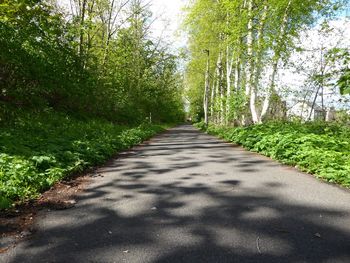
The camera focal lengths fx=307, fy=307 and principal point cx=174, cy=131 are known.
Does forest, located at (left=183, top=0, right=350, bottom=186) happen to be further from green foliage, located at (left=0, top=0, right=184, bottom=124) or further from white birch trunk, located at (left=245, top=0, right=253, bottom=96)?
green foliage, located at (left=0, top=0, right=184, bottom=124)

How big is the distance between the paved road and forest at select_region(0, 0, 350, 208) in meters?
1.21

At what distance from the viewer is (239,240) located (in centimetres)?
360

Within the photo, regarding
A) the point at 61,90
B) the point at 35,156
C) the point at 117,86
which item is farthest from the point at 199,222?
the point at 117,86

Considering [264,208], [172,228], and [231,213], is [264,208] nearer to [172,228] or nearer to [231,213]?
[231,213]

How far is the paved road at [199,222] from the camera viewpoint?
3305mm

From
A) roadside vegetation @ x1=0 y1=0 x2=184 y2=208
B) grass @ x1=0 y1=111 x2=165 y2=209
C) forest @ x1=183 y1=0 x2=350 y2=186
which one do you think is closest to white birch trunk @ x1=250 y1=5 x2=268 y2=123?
forest @ x1=183 y1=0 x2=350 y2=186

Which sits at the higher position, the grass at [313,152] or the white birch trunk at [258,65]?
the white birch trunk at [258,65]

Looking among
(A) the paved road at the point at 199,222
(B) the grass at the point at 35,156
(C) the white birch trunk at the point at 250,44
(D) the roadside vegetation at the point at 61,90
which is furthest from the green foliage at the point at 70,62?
(C) the white birch trunk at the point at 250,44

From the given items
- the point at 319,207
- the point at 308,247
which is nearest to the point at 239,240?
the point at 308,247

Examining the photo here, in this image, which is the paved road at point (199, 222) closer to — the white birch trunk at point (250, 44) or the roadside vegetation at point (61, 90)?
the roadside vegetation at point (61, 90)

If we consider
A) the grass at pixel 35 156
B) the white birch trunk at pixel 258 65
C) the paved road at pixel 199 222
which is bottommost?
the paved road at pixel 199 222

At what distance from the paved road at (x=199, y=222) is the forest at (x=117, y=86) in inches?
47.5

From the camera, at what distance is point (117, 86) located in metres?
23.2

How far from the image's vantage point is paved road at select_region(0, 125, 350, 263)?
3305mm
